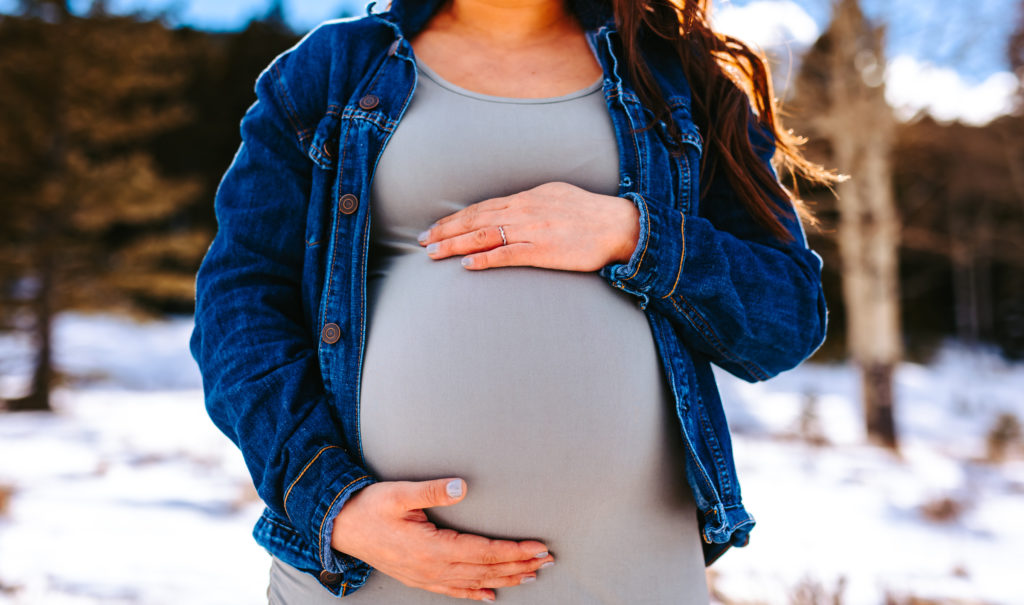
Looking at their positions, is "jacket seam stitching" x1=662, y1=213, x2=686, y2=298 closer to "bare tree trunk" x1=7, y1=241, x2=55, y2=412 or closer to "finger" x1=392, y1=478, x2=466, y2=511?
"finger" x1=392, y1=478, x2=466, y2=511

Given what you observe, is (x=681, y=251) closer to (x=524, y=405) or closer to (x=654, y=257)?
(x=654, y=257)

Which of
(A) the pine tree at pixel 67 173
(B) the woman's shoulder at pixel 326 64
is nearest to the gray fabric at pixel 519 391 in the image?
(B) the woman's shoulder at pixel 326 64

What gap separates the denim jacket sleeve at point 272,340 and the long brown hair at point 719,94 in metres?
0.66

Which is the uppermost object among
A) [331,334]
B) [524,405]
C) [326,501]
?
[331,334]

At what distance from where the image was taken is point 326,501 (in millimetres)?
1057

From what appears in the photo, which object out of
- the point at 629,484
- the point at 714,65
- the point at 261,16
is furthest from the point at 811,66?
the point at 261,16

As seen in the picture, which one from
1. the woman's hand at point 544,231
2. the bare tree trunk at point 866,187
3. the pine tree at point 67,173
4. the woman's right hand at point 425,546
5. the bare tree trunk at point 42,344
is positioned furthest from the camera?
the pine tree at point 67,173

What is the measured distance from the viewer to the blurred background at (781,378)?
11.9 feet

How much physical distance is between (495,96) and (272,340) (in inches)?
22.7

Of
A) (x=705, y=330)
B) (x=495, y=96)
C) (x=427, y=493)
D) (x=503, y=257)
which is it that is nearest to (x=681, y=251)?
(x=705, y=330)

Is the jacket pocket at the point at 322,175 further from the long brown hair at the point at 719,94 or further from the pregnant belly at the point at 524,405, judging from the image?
the long brown hair at the point at 719,94

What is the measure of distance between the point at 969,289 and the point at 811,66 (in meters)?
9.88

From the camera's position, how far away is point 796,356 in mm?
1297

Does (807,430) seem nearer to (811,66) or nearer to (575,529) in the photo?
(811,66)
